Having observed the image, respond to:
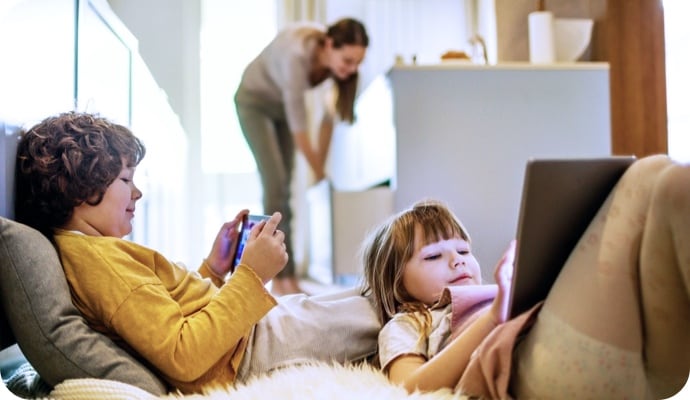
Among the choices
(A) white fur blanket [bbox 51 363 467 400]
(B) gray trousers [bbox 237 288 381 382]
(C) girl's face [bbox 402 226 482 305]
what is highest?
(C) girl's face [bbox 402 226 482 305]

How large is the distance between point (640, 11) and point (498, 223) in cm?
70

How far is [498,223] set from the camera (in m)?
1.48

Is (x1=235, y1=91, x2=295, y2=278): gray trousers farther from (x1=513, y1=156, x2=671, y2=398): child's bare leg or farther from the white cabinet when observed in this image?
(x1=513, y1=156, x2=671, y2=398): child's bare leg

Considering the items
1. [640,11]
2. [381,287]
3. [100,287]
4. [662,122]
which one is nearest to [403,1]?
[640,11]

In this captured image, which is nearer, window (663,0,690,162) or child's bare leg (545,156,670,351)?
child's bare leg (545,156,670,351)

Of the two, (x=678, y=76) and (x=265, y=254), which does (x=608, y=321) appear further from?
(x=678, y=76)

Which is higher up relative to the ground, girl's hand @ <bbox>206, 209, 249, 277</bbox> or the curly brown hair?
the curly brown hair

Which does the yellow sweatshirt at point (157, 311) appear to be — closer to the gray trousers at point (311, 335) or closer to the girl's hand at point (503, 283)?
the gray trousers at point (311, 335)

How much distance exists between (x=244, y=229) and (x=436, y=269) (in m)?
0.25

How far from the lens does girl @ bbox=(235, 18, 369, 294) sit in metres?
1.75

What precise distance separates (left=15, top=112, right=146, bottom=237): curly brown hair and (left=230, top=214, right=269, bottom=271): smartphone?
0.58ft

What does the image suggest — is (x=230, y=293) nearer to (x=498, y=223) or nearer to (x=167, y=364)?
(x=167, y=364)

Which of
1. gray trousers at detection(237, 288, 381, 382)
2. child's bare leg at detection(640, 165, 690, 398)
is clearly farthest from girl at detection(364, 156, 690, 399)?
gray trousers at detection(237, 288, 381, 382)

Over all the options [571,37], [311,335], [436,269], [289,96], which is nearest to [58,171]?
[311,335]
